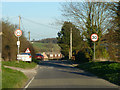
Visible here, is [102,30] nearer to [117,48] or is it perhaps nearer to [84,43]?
[84,43]

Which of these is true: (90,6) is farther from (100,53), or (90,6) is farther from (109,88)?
(109,88)

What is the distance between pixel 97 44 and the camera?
98.9ft

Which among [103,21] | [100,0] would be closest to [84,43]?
[103,21]

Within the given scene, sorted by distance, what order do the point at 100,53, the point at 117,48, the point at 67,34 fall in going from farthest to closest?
the point at 67,34 < the point at 100,53 < the point at 117,48

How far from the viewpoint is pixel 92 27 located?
98.3 feet

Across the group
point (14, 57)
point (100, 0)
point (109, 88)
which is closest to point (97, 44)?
point (100, 0)

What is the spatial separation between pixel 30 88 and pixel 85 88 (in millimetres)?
2862

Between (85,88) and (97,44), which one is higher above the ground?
(97,44)

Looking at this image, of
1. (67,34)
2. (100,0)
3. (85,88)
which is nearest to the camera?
(85,88)

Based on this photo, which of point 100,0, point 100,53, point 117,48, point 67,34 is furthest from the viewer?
point 67,34

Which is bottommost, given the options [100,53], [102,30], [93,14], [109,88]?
[109,88]

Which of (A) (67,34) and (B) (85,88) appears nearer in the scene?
(B) (85,88)

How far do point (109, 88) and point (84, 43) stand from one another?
804 inches

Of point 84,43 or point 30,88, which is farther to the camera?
point 84,43
